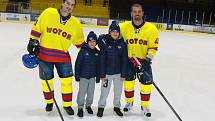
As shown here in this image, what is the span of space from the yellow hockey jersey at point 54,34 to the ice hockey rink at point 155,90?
24.9 inches

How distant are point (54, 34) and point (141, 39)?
87cm

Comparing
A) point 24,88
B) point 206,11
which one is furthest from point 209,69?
point 206,11

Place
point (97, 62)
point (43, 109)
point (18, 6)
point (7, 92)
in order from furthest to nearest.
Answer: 1. point (18, 6)
2. point (7, 92)
3. point (43, 109)
4. point (97, 62)

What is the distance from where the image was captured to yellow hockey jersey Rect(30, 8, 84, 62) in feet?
→ 12.4

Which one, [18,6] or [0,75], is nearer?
[0,75]

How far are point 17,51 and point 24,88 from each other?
2.61m

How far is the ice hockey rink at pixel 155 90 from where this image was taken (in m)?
4.08

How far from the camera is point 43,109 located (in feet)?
13.7

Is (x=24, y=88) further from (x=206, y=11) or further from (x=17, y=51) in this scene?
(x=206, y=11)

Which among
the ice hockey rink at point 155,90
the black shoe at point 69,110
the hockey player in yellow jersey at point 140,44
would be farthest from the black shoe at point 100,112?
the hockey player in yellow jersey at point 140,44

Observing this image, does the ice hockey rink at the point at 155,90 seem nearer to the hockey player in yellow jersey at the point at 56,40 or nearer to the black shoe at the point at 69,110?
the black shoe at the point at 69,110

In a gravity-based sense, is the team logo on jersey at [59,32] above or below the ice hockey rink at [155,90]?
above

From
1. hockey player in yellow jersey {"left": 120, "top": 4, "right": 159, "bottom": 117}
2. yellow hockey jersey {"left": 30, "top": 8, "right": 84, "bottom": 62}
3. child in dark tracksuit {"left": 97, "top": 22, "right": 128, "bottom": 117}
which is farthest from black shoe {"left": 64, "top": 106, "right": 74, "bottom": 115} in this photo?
hockey player in yellow jersey {"left": 120, "top": 4, "right": 159, "bottom": 117}

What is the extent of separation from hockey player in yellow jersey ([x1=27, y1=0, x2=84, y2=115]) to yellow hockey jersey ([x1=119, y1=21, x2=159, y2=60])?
47cm
